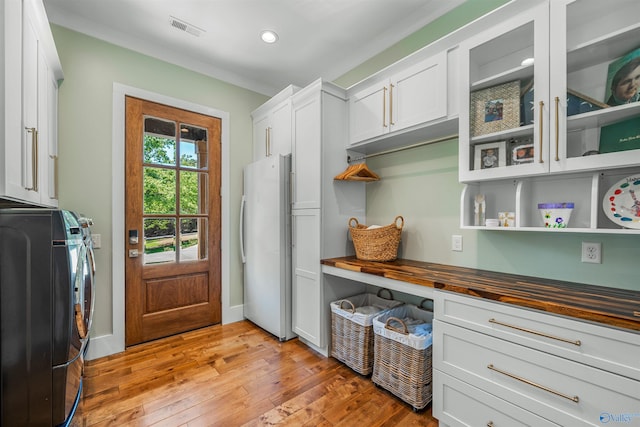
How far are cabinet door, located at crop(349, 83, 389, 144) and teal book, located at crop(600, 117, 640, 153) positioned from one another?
1190 millimetres

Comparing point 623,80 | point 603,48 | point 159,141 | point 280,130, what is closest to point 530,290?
point 623,80

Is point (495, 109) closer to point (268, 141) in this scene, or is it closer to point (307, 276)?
point (307, 276)

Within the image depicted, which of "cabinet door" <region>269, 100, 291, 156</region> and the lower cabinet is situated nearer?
the lower cabinet

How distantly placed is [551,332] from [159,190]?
2.98m

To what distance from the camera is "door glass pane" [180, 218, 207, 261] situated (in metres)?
2.79

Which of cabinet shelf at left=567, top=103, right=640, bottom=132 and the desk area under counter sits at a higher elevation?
cabinet shelf at left=567, top=103, right=640, bottom=132

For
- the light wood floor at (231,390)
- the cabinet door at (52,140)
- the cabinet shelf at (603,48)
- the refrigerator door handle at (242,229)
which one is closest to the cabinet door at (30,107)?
the cabinet door at (52,140)

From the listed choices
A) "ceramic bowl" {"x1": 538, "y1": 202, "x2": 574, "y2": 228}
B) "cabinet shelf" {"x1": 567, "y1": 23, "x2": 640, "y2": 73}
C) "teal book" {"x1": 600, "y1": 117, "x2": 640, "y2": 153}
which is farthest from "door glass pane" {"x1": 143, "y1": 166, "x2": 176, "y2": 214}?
"teal book" {"x1": 600, "y1": 117, "x2": 640, "y2": 153}

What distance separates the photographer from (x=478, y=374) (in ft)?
4.58

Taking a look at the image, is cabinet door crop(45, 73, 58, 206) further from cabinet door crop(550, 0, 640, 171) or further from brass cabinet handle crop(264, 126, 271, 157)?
cabinet door crop(550, 0, 640, 171)

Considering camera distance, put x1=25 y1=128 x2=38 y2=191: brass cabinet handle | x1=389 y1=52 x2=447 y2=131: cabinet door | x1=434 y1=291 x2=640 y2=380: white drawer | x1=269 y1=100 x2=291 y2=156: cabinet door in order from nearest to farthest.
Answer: x1=434 y1=291 x2=640 y2=380: white drawer < x1=25 y1=128 x2=38 y2=191: brass cabinet handle < x1=389 y1=52 x2=447 y2=131: cabinet door < x1=269 y1=100 x2=291 y2=156: cabinet door

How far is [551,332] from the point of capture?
1.17 metres

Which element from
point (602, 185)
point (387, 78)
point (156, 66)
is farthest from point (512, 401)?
point (156, 66)

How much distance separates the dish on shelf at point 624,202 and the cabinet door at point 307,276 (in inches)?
67.4
